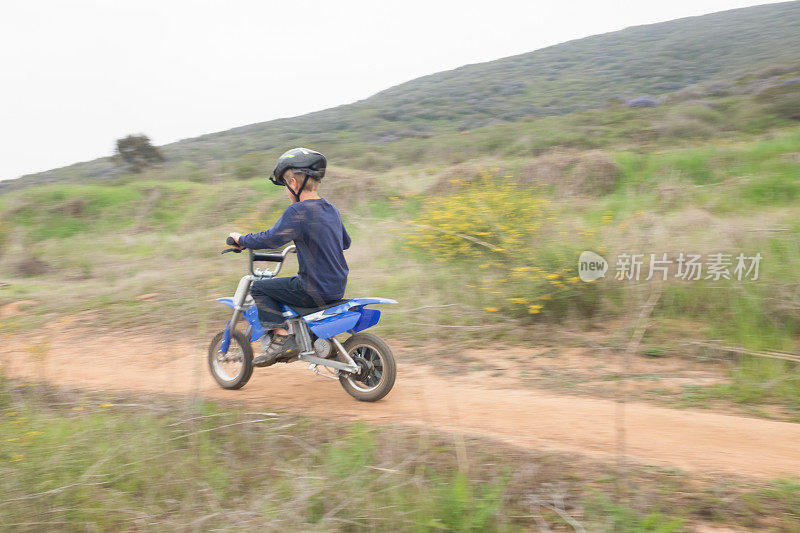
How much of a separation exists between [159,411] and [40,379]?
1.74 meters

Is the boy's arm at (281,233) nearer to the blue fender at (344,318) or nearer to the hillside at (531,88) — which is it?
the blue fender at (344,318)

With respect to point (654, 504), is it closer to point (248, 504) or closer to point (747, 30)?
point (248, 504)

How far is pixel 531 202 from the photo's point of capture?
332 inches

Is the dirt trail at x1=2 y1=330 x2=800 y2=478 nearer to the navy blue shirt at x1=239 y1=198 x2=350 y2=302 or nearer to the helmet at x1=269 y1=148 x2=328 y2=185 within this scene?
the navy blue shirt at x1=239 y1=198 x2=350 y2=302

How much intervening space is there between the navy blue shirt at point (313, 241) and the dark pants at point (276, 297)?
133 mm

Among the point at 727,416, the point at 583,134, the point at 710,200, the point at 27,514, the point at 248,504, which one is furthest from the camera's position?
the point at 583,134

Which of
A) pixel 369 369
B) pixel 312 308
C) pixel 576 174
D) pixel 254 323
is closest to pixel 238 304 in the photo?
pixel 254 323

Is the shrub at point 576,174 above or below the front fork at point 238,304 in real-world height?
above

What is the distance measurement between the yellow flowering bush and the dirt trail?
1683mm

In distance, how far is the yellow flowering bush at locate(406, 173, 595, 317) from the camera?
276 inches

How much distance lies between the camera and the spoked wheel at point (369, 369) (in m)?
4.76

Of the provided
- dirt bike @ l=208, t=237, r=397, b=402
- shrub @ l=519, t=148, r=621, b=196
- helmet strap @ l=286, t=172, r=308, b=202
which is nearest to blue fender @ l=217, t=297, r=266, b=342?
dirt bike @ l=208, t=237, r=397, b=402

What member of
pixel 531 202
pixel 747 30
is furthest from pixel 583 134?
pixel 747 30

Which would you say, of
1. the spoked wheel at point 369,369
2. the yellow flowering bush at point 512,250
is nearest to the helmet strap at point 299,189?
the spoked wheel at point 369,369
